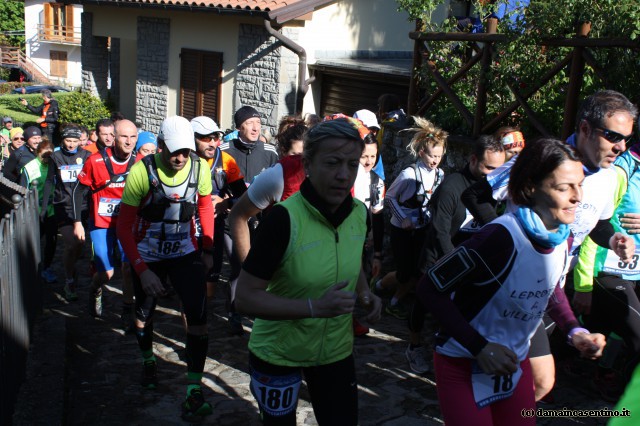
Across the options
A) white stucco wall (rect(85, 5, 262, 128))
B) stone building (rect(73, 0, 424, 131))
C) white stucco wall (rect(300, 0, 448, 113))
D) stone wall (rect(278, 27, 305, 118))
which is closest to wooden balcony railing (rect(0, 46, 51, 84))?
white stucco wall (rect(85, 5, 262, 128))

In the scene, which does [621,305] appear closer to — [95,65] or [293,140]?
[293,140]

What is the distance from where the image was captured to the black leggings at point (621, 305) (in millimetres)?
4730

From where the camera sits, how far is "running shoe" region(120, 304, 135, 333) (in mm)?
6637

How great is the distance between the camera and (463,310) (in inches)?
121

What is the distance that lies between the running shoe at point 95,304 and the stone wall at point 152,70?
39.9 feet

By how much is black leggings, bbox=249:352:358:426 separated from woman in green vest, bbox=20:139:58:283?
5685mm

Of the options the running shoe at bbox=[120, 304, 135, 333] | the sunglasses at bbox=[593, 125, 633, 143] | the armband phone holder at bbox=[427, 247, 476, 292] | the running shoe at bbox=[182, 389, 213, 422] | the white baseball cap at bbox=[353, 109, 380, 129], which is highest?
the sunglasses at bbox=[593, 125, 633, 143]

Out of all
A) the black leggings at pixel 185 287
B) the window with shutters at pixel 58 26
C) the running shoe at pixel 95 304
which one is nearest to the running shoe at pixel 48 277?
the running shoe at pixel 95 304

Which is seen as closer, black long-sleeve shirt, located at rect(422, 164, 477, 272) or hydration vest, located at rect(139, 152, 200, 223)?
hydration vest, located at rect(139, 152, 200, 223)

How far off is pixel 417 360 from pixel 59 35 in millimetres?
56565

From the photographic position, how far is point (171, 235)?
5109 mm

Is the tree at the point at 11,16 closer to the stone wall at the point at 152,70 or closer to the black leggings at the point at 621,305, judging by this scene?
the stone wall at the point at 152,70

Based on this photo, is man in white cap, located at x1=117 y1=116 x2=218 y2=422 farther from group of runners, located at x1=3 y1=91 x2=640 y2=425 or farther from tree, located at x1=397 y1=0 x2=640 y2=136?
tree, located at x1=397 y1=0 x2=640 y2=136

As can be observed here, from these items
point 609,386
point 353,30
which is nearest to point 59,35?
point 353,30
